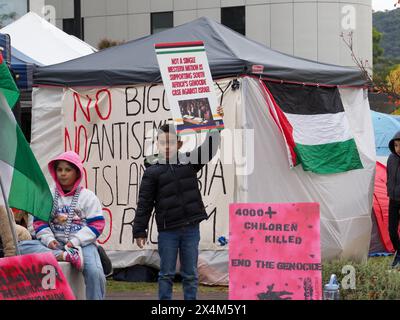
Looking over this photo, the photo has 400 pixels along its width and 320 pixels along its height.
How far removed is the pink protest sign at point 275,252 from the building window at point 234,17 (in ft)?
124

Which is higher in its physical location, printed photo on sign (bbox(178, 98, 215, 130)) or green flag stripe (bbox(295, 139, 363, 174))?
printed photo on sign (bbox(178, 98, 215, 130))

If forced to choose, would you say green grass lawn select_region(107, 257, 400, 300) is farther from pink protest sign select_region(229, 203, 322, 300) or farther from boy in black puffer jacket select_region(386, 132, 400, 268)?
boy in black puffer jacket select_region(386, 132, 400, 268)

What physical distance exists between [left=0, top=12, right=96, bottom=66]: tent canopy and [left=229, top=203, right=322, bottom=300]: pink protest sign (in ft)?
24.6

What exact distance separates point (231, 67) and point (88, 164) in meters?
2.36

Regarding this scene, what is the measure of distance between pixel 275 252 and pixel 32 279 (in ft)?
6.83

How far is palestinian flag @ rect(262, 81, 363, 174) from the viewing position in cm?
1226

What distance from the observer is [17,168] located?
24.1 feet

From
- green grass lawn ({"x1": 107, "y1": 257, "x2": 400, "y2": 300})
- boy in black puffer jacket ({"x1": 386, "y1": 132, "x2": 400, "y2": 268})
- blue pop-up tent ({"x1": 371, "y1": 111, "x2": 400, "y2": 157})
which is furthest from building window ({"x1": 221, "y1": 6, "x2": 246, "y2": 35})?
green grass lawn ({"x1": 107, "y1": 257, "x2": 400, "y2": 300})

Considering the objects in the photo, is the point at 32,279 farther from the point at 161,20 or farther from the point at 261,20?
the point at 161,20

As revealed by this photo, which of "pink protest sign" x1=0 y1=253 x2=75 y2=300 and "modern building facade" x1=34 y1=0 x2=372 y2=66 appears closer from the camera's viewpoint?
"pink protest sign" x1=0 y1=253 x2=75 y2=300

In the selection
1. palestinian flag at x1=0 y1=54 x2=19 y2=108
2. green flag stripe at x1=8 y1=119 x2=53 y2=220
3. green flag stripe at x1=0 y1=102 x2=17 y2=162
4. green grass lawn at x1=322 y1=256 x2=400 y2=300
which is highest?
palestinian flag at x1=0 y1=54 x2=19 y2=108

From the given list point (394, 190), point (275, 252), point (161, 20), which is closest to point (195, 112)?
point (275, 252)
